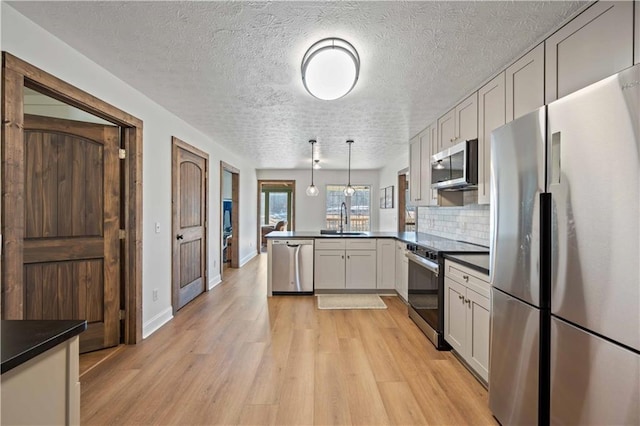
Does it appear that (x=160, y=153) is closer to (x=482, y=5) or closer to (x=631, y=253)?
(x=482, y=5)

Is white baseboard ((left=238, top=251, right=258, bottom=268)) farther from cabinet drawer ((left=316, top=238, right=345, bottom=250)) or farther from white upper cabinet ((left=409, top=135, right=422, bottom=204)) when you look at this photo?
white upper cabinet ((left=409, top=135, right=422, bottom=204))

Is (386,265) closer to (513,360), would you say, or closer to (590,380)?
(513,360)

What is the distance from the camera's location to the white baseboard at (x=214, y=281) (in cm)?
480

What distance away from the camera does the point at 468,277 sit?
2285 mm

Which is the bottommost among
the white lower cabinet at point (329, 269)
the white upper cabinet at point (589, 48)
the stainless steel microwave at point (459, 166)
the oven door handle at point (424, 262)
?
the white lower cabinet at point (329, 269)

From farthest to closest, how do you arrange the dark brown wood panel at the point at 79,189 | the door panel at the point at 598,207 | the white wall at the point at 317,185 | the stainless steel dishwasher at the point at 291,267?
1. the white wall at the point at 317,185
2. the stainless steel dishwasher at the point at 291,267
3. the dark brown wood panel at the point at 79,189
4. the door panel at the point at 598,207

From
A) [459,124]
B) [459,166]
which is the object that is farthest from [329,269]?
[459,124]

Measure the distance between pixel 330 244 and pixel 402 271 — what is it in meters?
1.09

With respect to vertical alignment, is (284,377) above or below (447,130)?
below

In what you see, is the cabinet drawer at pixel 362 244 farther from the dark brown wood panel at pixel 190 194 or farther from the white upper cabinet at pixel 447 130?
the dark brown wood panel at pixel 190 194

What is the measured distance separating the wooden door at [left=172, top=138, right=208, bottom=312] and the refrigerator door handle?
3.53 m

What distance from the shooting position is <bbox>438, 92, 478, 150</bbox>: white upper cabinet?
2779 millimetres

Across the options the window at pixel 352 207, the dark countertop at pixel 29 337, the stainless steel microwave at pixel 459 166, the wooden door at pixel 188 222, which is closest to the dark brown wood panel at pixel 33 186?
the wooden door at pixel 188 222

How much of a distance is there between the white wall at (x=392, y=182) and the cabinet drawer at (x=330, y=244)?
2.11 m
